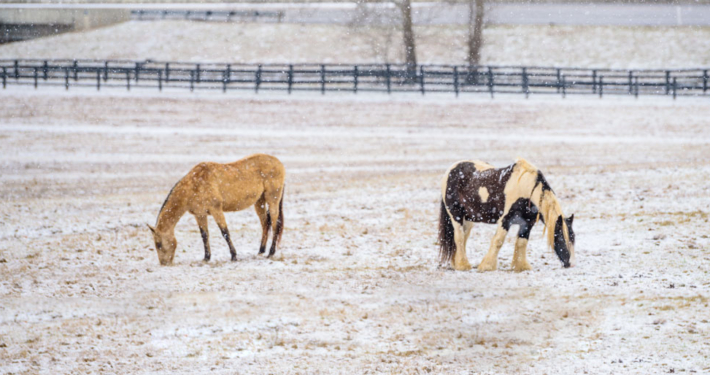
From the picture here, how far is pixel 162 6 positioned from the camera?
57531 millimetres

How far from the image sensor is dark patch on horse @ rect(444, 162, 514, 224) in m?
9.26

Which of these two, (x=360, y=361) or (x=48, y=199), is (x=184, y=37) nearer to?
(x=48, y=199)

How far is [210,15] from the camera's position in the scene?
55.8 m

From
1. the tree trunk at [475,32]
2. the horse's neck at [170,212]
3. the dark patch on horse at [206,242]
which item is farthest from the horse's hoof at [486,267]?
the tree trunk at [475,32]

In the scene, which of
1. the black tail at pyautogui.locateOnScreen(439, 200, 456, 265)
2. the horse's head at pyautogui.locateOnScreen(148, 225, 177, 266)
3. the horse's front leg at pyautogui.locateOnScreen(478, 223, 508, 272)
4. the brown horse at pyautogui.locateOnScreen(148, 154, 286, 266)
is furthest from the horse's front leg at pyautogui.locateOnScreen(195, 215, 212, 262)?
the horse's front leg at pyautogui.locateOnScreen(478, 223, 508, 272)

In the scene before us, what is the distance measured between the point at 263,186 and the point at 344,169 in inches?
332

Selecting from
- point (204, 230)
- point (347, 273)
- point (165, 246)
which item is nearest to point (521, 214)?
point (347, 273)

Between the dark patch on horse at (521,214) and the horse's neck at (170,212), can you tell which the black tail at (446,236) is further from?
the horse's neck at (170,212)

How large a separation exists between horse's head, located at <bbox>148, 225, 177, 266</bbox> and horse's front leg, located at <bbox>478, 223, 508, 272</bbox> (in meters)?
4.16

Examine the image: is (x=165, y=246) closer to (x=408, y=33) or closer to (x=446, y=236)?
(x=446, y=236)

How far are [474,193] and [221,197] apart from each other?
3396 mm

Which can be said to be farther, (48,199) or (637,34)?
(637,34)

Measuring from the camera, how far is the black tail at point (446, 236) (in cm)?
988

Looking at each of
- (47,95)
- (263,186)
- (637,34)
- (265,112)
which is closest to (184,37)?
(47,95)
